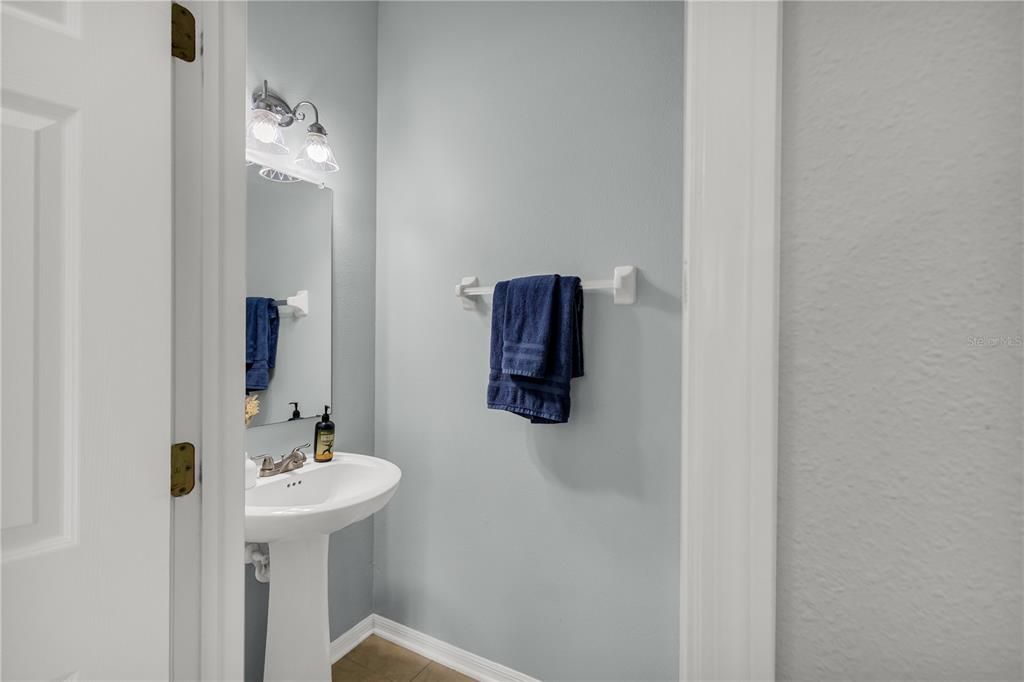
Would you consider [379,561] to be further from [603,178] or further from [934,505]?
[934,505]

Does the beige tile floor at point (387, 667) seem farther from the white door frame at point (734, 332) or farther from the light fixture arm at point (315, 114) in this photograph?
the light fixture arm at point (315, 114)

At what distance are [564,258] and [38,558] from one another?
1.36 meters

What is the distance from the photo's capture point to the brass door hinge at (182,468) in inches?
29.2

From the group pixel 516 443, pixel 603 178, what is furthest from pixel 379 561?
pixel 603 178

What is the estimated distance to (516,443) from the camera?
166cm

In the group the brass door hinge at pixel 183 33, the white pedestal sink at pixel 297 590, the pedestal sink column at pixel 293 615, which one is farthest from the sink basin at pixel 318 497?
the brass door hinge at pixel 183 33

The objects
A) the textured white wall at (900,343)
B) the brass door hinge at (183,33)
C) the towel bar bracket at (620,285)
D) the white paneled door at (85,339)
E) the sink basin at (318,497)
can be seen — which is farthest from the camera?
the towel bar bracket at (620,285)

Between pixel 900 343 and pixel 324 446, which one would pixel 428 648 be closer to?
pixel 324 446

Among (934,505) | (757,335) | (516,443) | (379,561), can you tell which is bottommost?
(379,561)

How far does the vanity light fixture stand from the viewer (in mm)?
1477

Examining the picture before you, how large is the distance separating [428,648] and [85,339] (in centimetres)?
171

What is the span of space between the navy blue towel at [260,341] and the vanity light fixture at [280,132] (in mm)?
488

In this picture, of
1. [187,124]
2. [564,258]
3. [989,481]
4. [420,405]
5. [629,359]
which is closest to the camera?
[989,481]

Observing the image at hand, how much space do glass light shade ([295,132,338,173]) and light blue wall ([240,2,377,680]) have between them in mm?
124
